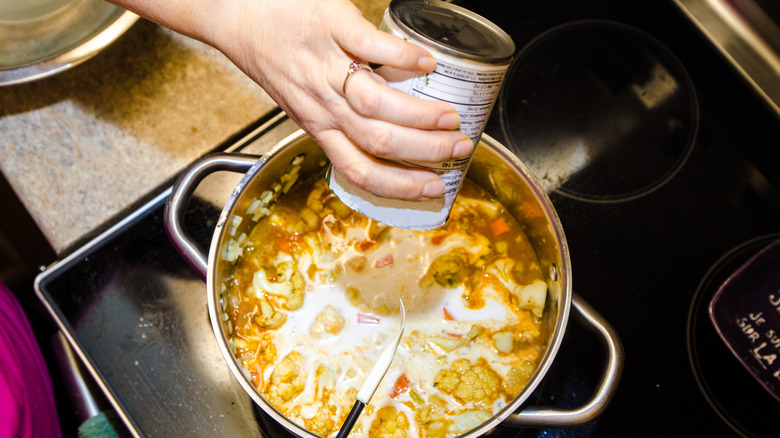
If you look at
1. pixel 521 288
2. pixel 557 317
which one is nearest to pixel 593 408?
pixel 557 317

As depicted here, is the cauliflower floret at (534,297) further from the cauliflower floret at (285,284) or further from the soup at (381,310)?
the cauliflower floret at (285,284)

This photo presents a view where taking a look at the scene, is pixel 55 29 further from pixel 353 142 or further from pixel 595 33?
pixel 595 33

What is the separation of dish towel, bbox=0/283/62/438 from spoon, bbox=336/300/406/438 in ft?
1.58

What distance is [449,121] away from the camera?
1.70 feet

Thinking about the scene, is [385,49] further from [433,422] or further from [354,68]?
[433,422]

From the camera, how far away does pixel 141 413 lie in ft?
2.56

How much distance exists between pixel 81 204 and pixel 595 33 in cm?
89

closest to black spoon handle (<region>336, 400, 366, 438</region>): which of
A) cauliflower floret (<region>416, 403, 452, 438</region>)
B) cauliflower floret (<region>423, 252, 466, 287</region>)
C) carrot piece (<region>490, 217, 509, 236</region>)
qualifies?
cauliflower floret (<region>416, 403, 452, 438</region>)

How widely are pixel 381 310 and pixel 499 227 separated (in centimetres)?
24

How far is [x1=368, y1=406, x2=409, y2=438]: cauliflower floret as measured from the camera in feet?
2.52

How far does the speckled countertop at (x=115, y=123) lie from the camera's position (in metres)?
0.86

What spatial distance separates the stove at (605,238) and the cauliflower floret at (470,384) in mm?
63

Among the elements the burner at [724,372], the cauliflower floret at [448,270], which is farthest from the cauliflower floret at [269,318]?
the burner at [724,372]

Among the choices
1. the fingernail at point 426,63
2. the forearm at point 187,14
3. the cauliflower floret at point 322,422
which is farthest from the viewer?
the cauliflower floret at point 322,422
